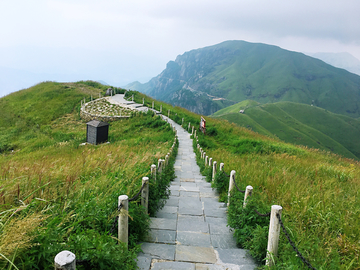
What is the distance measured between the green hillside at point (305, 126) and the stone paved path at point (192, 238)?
82.0 m

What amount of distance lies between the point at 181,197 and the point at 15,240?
486 cm

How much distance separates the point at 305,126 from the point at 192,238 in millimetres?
111707

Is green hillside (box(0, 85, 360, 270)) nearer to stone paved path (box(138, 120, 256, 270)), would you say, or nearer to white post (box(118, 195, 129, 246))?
white post (box(118, 195, 129, 246))

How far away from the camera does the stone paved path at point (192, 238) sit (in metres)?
3.50

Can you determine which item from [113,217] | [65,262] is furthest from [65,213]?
[65,262]

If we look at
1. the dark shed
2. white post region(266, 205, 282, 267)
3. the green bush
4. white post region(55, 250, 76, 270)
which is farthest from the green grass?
the dark shed

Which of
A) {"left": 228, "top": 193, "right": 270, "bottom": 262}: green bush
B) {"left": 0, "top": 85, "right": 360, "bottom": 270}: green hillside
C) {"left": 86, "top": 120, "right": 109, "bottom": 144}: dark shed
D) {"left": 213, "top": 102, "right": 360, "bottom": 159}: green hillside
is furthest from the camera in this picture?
{"left": 213, "top": 102, "right": 360, "bottom": 159}: green hillside

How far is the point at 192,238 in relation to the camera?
14.0 feet

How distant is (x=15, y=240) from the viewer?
6.81 feet

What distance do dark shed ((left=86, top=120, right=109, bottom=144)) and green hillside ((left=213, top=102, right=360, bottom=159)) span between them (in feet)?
240

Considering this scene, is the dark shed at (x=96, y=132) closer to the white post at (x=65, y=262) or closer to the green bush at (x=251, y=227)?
the green bush at (x=251, y=227)

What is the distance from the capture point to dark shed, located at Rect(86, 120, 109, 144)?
18.3 meters

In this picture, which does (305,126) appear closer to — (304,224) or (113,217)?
(304,224)

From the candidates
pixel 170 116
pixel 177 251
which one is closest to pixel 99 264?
pixel 177 251
